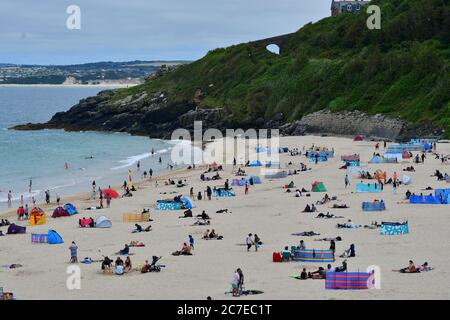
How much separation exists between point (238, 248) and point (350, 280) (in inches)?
287

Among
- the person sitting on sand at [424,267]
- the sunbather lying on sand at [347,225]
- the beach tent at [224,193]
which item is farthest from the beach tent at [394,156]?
the person sitting on sand at [424,267]

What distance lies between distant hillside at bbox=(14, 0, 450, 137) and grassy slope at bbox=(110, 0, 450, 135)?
12 centimetres

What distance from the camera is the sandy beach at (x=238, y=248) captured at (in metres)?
22.0

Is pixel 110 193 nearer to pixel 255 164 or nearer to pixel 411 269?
pixel 255 164

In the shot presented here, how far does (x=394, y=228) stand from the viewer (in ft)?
95.8

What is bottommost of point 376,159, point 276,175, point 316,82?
point 276,175

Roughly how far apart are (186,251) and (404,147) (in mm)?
35713

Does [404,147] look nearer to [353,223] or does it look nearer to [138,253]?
[353,223]

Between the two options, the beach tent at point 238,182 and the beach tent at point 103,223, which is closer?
the beach tent at point 103,223

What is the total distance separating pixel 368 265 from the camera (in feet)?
79.7

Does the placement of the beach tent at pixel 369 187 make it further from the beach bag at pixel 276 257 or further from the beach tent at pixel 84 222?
the beach bag at pixel 276 257

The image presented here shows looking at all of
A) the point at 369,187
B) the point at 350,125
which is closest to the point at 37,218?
the point at 369,187

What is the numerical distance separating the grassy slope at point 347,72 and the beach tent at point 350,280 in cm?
4971

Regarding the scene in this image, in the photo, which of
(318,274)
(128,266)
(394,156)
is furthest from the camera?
(394,156)
